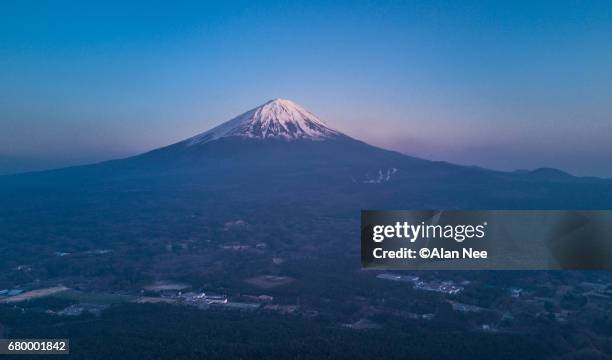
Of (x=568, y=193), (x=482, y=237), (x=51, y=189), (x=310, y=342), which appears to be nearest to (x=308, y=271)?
(x=310, y=342)

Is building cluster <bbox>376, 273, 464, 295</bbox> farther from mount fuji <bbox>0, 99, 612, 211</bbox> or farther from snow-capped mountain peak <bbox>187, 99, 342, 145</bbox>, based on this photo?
snow-capped mountain peak <bbox>187, 99, 342, 145</bbox>

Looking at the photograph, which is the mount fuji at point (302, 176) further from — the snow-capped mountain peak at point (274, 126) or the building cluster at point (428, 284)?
the building cluster at point (428, 284)

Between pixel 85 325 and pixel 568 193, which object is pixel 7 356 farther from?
pixel 568 193

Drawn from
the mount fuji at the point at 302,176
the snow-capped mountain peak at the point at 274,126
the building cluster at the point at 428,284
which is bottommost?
the building cluster at the point at 428,284

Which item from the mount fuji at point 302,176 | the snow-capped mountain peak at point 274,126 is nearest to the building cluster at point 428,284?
the mount fuji at point 302,176

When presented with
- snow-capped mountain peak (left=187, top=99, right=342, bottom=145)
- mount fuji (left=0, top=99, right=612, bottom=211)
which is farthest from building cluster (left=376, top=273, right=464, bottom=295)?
snow-capped mountain peak (left=187, top=99, right=342, bottom=145)

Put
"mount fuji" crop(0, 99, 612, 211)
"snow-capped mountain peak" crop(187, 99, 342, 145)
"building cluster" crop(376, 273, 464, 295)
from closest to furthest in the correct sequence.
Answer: "building cluster" crop(376, 273, 464, 295) < "mount fuji" crop(0, 99, 612, 211) < "snow-capped mountain peak" crop(187, 99, 342, 145)

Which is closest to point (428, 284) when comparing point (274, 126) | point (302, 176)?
point (302, 176)

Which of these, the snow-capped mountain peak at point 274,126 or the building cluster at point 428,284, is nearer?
the building cluster at point 428,284
